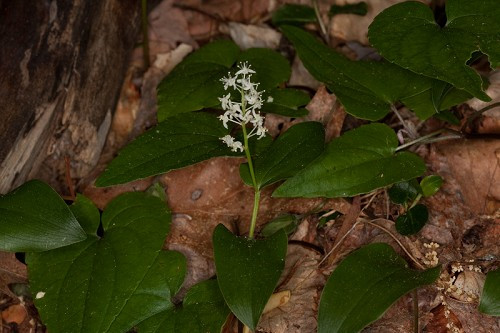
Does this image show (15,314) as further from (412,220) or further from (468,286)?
(468,286)

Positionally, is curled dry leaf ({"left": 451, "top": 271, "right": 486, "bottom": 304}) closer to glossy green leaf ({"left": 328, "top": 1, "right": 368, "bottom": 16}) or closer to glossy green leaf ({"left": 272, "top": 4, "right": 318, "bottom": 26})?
glossy green leaf ({"left": 328, "top": 1, "right": 368, "bottom": 16})

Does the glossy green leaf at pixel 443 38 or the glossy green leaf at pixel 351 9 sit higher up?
the glossy green leaf at pixel 443 38

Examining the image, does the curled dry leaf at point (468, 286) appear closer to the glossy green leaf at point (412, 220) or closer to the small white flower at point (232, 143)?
the glossy green leaf at point (412, 220)

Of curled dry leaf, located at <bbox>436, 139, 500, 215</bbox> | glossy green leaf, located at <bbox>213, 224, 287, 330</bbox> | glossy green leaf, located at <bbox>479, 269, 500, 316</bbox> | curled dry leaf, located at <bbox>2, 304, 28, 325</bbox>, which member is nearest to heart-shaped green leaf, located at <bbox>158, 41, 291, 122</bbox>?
glossy green leaf, located at <bbox>213, 224, 287, 330</bbox>

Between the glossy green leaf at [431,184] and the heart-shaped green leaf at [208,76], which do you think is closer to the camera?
the glossy green leaf at [431,184]

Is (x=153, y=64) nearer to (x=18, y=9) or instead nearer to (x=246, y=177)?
(x=18, y=9)

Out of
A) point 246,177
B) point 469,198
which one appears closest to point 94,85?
point 246,177

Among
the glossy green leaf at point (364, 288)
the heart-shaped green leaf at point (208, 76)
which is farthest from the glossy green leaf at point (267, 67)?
the glossy green leaf at point (364, 288)

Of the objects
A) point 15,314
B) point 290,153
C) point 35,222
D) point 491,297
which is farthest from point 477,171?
point 15,314
